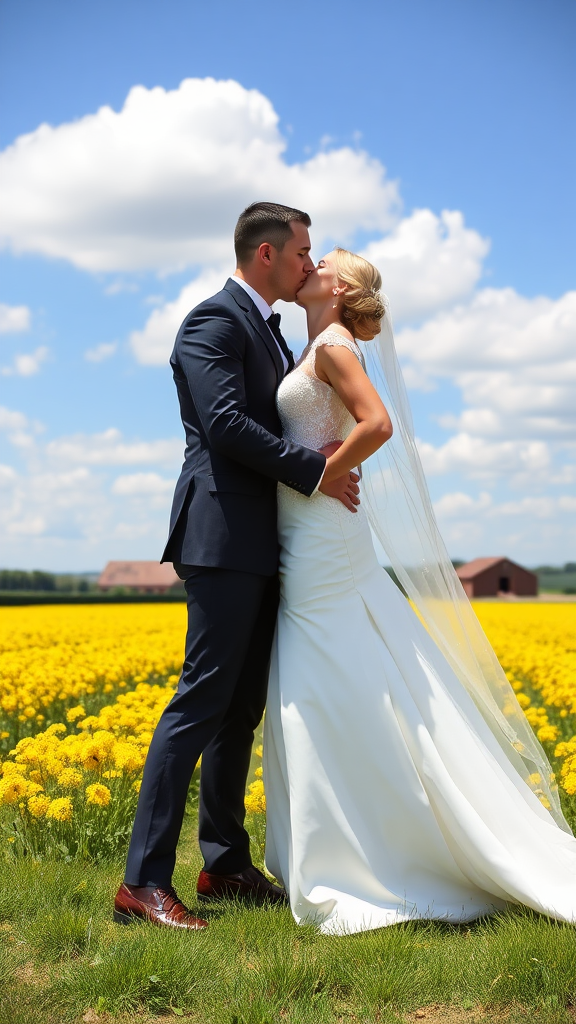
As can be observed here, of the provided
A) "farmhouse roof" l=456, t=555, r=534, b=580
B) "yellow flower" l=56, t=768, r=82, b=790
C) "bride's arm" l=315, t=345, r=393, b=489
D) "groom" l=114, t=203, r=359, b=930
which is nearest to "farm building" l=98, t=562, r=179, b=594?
"farmhouse roof" l=456, t=555, r=534, b=580

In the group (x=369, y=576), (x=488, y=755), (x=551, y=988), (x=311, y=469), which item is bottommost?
(x=551, y=988)

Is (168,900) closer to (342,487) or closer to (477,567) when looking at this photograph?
(342,487)

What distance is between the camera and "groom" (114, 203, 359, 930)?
12.7 feet

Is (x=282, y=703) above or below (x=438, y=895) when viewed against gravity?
above

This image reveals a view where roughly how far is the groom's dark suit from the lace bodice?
9 centimetres

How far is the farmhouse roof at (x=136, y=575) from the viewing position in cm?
7388

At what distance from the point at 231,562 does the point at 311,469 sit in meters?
0.54

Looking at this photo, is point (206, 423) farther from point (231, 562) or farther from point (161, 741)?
point (161, 741)

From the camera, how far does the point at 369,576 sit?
428 cm

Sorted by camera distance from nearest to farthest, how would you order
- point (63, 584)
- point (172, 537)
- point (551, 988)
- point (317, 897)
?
point (551, 988) → point (317, 897) → point (172, 537) → point (63, 584)

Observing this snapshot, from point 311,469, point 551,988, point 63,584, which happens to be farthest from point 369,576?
point 63,584

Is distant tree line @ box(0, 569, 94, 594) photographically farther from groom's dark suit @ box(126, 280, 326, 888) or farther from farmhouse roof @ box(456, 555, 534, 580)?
groom's dark suit @ box(126, 280, 326, 888)

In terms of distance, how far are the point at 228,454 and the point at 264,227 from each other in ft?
3.90

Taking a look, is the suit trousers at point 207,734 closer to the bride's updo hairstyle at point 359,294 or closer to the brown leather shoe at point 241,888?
the brown leather shoe at point 241,888
